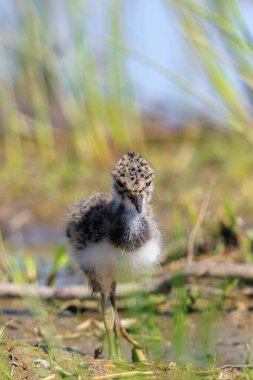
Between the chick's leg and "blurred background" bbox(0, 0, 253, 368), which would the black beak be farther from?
"blurred background" bbox(0, 0, 253, 368)

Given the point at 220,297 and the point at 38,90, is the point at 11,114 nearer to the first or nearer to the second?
the point at 38,90

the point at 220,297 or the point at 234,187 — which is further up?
the point at 234,187

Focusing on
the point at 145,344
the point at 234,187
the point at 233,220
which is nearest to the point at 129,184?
the point at 145,344

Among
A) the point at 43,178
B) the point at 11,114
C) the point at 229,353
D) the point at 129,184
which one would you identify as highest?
the point at 11,114

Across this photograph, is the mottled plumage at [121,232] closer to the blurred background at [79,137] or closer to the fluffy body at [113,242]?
the fluffy body at [113,242]

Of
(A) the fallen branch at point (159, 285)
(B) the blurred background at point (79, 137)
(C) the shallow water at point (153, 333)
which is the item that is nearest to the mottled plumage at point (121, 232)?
(C) the shallow water at point (153, 333)
